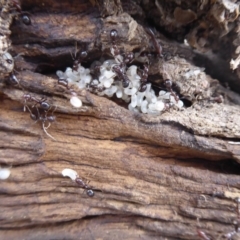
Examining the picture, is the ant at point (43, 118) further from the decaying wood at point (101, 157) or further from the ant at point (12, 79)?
the ant at point (12, 79)

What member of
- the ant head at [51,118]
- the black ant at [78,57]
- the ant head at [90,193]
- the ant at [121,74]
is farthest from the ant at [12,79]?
the ant head at [90,193]

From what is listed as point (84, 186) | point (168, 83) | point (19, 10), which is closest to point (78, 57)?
point (19, 10)

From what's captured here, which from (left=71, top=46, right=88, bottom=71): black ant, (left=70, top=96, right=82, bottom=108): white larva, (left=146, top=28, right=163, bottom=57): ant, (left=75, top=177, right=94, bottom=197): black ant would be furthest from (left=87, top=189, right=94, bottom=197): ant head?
(left=146, top=28, right=163, bottom=57): ant

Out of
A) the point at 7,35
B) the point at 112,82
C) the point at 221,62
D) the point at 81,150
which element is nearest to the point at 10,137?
the point at 81,150

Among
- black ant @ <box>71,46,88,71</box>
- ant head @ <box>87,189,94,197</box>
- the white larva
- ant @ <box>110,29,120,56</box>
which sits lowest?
ant head @ <box>87,189,94,197</box>

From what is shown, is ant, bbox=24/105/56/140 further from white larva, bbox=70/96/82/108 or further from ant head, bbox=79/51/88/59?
ant head, bbox=79/51/88/59

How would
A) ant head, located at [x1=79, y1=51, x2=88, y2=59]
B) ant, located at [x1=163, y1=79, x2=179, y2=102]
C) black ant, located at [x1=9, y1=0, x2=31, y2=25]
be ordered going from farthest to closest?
ant, located at [x1=163, y1=79, x2=179, y2=102] < ant head, located at [x1=79, y1=51, x2=88, y2=59] < black ant, located at [x1=9, y1=0, x2=31, y2=25]
